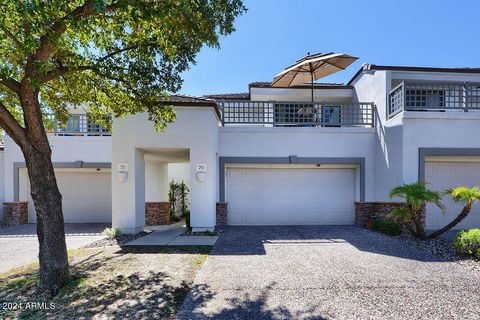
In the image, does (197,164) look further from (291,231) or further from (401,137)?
(401,137)

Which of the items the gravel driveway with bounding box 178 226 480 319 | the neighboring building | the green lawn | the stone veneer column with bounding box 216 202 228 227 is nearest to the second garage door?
the neighboring building

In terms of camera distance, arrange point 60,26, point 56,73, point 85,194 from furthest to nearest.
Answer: point 85,194, point 56,73, point 60,26

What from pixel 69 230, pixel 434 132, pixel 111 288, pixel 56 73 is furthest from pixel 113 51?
pixel 434 132

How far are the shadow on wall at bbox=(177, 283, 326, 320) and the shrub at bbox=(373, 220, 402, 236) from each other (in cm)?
587

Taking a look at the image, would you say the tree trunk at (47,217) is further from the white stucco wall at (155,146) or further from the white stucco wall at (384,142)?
the white stucco wall at (384,142)

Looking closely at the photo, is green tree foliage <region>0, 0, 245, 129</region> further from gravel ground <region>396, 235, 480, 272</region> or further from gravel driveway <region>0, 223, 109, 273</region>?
gravel ground <region>396, 235, 480, 272</region>

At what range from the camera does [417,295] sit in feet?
13.9

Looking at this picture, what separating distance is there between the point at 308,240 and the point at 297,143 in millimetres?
3995

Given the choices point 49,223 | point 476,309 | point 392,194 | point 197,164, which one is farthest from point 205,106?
point 476,309

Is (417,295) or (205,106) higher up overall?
(205,106)

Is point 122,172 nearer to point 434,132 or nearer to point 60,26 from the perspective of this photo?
point 60,26

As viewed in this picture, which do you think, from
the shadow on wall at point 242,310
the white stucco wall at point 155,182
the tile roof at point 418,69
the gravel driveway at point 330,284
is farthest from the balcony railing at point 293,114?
the shadow on wall at point 242,310

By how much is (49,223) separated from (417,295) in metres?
6.78

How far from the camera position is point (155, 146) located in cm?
844
